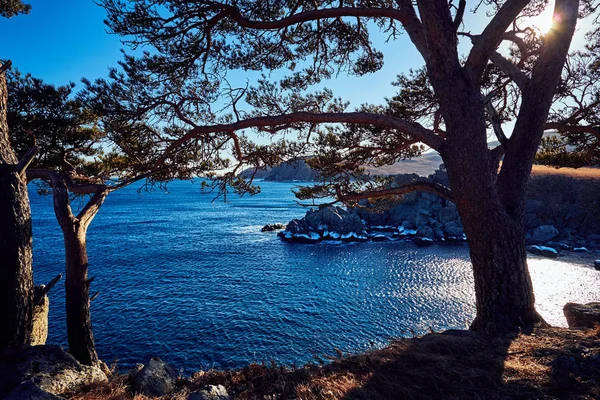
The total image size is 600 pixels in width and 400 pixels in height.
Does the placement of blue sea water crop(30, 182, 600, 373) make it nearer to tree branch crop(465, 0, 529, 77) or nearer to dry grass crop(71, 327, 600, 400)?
dry grass crop(71, 327, 600, 400)

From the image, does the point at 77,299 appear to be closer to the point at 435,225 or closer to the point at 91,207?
the point at 91,207

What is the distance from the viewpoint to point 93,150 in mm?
8547

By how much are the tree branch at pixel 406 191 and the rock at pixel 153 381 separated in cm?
421

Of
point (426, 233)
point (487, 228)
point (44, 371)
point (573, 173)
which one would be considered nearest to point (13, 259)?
point (44, 371)

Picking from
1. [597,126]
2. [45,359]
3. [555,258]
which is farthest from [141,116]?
[555,258]

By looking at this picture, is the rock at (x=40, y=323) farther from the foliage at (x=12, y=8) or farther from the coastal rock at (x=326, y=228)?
the coastal rock at (x=326, y=228)

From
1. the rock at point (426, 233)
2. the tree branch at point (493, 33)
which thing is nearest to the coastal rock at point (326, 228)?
the rock at point (426, 233)

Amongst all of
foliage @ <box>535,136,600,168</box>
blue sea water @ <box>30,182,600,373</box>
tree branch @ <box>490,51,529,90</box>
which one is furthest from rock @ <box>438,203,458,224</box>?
tree branch @ <box>490,51,529,90</box>

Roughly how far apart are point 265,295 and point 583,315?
58.6 ft

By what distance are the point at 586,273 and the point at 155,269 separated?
3486 centimetres

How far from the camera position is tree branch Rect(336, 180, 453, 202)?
192 inches

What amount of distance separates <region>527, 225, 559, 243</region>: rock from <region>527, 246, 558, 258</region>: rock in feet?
10.7

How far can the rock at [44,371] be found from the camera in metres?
2.99

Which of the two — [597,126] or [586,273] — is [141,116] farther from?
[586,273]
